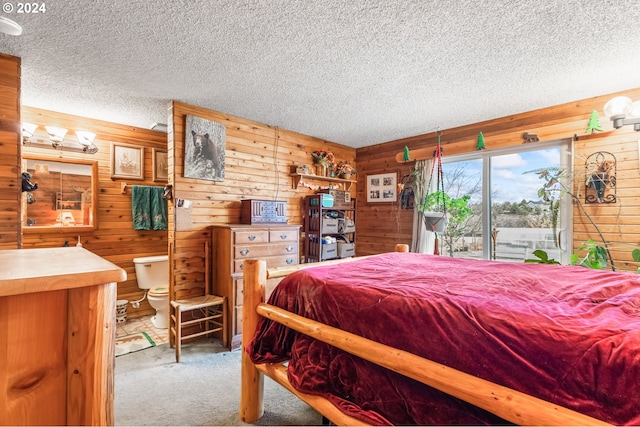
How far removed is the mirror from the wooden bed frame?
9.45 ft

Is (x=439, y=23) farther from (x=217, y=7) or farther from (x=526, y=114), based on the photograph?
(x=526, y=114)

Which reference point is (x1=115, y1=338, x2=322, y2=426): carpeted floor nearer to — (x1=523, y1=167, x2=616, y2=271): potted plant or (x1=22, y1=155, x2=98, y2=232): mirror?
(x1=22, y1=155, x2=98, y2=232): mirror

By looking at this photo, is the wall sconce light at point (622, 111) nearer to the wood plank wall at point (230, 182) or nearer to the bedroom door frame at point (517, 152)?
the bedroom door frame at point (517, 152)

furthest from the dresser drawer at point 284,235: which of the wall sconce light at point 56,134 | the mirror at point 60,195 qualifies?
the wall sconce light at point 56,134

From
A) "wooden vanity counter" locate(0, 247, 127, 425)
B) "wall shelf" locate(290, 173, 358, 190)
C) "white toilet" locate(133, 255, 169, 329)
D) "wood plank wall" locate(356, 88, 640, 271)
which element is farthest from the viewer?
"wall shelf" locate(290, 173, 358, 190)

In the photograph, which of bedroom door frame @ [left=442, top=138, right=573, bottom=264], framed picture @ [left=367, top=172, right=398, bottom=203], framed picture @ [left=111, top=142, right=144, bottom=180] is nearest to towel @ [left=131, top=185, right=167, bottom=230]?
framed picture @ [left=111, top=142, right=144, bottom=180]

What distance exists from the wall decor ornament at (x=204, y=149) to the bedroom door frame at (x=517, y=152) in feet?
9.67

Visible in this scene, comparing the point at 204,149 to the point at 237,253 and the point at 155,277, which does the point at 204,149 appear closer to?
the point at 237,253

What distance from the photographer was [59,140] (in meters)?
3.25

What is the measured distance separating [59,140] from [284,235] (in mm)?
2734

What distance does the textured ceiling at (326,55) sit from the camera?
67.2 inches

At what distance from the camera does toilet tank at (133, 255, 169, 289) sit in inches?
144

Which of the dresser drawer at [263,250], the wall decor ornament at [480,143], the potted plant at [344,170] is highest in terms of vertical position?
Answer: the wall decor ornament at [480,143]

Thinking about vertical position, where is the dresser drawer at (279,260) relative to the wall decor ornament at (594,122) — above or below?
below
